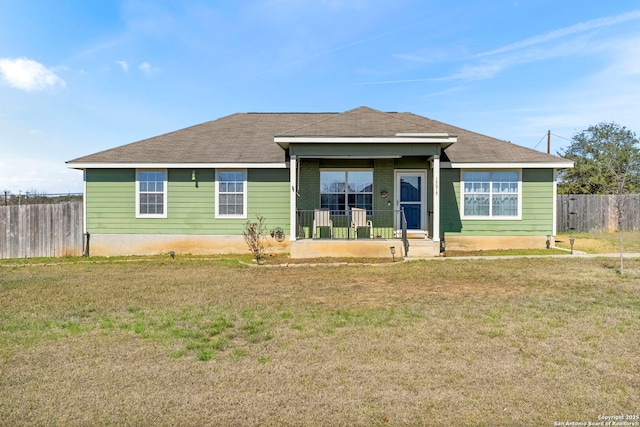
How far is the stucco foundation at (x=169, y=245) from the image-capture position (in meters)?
13.0

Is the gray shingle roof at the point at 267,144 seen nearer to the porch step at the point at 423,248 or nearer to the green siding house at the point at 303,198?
the green siding house at the point at 303,198

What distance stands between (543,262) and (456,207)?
140 inches

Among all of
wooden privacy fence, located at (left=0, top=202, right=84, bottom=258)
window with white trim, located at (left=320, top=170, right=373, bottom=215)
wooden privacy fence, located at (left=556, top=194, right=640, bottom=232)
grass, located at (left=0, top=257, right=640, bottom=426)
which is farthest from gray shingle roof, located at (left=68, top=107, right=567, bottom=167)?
wooden privacy fence, located at (left=556, top=194, right=640, bottom=232)

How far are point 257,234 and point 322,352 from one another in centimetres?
874

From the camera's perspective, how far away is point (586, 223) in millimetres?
20391

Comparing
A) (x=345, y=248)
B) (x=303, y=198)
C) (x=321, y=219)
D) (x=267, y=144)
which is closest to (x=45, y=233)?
(x=267, y=144)

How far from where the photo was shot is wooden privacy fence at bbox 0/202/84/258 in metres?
13.2

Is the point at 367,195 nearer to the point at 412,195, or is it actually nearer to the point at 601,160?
the point at 412,195

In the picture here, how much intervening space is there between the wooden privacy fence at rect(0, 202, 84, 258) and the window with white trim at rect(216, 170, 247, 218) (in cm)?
497

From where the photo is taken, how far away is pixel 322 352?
4.12 m

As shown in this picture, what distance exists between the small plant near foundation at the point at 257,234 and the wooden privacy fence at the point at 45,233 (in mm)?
5956

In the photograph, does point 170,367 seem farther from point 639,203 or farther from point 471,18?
point 639,203

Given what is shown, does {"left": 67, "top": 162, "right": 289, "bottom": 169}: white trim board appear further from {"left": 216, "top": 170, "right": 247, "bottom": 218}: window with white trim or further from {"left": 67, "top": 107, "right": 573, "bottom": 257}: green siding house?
{"left": 216, "top": 170, "right": 247, "bottom": 218}: window with white trim

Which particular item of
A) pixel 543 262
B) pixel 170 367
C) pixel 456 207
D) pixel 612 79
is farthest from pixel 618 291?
pixel 612 79
